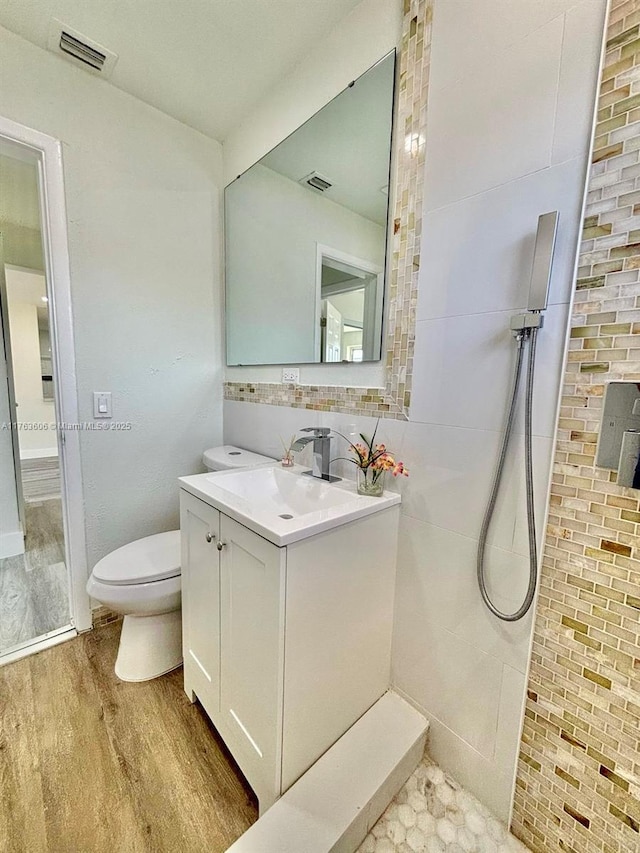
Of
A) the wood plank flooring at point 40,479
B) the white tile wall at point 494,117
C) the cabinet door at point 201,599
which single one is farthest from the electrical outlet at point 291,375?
the wood plank flooring at point 40,479

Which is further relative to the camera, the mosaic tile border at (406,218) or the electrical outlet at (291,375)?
the electrical outlet at (291,375)

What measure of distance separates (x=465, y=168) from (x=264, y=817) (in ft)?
5.87

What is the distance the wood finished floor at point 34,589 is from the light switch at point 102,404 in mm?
1062

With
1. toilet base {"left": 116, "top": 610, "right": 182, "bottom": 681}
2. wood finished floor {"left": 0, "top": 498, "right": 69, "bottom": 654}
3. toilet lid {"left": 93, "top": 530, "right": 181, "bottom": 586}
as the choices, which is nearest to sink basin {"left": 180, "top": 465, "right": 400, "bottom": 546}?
toilet lid {"left": 93, "top": 530, "right": 181, "bottom": 586}

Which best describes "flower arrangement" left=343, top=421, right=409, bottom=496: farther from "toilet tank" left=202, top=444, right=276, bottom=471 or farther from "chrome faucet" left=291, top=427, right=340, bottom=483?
"toilet tank" left=202, top=444, right=276, bottom=471

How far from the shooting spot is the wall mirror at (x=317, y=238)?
123cm

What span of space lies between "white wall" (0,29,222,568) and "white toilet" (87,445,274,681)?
0.38 m

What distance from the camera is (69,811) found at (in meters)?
1.00

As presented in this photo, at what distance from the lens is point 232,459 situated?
170 cm

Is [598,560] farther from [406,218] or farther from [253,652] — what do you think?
[406,218]

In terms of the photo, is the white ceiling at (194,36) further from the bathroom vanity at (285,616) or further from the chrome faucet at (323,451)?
the bathroom vanity at (285,616)

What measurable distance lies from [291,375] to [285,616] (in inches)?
41.0

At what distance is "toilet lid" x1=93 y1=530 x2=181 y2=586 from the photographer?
134cm

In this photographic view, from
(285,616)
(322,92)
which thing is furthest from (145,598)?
(322,92)
